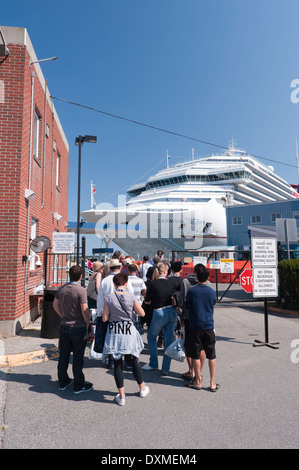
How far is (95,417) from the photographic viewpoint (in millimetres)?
3502

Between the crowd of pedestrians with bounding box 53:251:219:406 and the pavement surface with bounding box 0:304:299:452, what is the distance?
0.83ft

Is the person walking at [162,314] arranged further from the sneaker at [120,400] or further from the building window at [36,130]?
the building window at [36,130]

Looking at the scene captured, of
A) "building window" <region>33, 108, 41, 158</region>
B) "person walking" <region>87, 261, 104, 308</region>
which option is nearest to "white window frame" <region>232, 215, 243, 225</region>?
"building window" <region>33, 108, 41, 158</region>

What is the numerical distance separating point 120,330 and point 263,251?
438 cm

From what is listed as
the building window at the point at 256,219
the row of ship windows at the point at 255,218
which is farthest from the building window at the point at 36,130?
the building window at the point at 256,219

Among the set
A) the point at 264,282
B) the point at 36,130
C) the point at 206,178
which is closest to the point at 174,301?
the point at 264,282

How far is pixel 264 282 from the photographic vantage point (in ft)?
22.7

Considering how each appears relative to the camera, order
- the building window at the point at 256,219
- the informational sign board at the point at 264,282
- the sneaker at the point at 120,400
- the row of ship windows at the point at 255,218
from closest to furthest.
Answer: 1. the sneaker at the point at 120,400
2. the informational sign board at the point at 264,282
3. the row of ship windows at the point at 255,218
4. the building window at the point at 256,219

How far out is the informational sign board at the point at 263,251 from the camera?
687cm

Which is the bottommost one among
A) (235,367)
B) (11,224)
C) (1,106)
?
(235,367)

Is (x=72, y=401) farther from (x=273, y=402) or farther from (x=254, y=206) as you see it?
(x=254, y=206)

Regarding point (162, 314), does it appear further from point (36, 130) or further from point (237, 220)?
point (237, 220)
